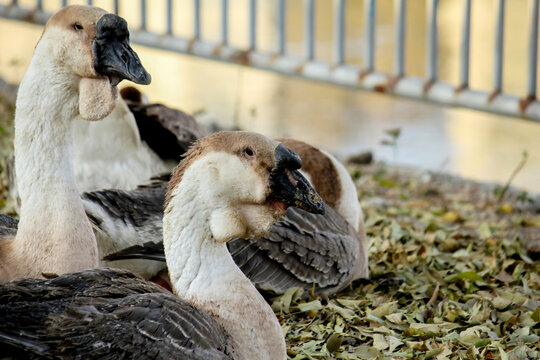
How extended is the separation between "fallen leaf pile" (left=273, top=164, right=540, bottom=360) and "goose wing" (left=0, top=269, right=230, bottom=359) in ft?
3.25

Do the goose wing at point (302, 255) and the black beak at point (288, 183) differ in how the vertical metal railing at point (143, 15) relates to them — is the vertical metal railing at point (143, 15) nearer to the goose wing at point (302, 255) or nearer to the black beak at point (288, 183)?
the goose wing at point (302, 255)

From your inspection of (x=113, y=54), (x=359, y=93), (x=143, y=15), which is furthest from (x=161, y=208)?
(x=359, y=93)

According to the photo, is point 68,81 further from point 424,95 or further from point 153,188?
point 424,95

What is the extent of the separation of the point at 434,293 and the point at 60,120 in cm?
207

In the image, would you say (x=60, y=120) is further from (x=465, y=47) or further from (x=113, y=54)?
(x=465, y=47)

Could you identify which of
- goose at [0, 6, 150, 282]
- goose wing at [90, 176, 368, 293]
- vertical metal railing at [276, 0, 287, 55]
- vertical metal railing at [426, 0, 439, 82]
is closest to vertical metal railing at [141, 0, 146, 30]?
vertical metal railing at [276, 0, 287, 55]

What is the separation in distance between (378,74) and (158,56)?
515cm

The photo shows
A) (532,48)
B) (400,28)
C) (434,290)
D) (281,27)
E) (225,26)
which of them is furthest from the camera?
(225,26)

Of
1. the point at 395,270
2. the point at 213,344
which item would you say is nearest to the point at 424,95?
the point at 395,270

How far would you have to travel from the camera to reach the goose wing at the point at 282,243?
13.3 ft

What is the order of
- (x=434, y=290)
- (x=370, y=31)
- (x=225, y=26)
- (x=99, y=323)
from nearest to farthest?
(x=99, y=323), (x=434, y=290), (x=370, y=31), (x=225, y=26)

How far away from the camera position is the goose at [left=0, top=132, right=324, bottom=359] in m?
2.94

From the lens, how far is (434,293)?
4.57 metres

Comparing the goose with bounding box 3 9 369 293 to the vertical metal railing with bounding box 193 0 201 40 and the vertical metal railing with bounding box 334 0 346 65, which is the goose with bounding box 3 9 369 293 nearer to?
the vertical metal railing with bounding box 334 0 346 65
